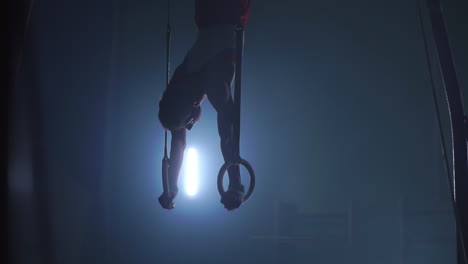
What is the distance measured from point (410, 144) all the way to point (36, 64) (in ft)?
16.7

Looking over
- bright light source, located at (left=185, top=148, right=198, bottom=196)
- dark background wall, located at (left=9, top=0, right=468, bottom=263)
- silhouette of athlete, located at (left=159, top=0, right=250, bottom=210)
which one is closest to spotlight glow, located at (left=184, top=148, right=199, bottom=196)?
bright light source, located at (left=185, top=148, right=198, bottom=196)

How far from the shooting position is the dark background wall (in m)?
6.28

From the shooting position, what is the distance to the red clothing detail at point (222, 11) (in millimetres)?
2141

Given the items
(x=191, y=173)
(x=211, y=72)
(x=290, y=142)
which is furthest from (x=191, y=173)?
(x=211, y=72)

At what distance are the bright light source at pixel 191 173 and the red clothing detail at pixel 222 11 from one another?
177 inches

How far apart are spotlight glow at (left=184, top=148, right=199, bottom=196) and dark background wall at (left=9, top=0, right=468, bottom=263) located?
0.35 ft

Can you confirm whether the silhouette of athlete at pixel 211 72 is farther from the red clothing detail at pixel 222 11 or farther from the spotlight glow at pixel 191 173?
the spotlight glow at pixel 191 173

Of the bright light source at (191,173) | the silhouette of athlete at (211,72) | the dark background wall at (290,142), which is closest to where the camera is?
the silhouette of athlete at (211,72)

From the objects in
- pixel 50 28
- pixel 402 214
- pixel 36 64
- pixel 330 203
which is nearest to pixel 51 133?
pixel 36 64

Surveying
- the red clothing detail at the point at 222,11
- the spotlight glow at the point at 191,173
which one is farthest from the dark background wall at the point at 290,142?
the red clothing detail at the point at 222,11

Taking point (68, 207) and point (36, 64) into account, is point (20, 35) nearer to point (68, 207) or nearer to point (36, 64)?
point (36, 64)

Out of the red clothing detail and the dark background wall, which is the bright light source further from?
the red clothing detail

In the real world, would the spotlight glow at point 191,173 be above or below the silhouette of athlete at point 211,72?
below

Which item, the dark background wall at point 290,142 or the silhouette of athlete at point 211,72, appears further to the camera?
the dark background wall at point 290,142
